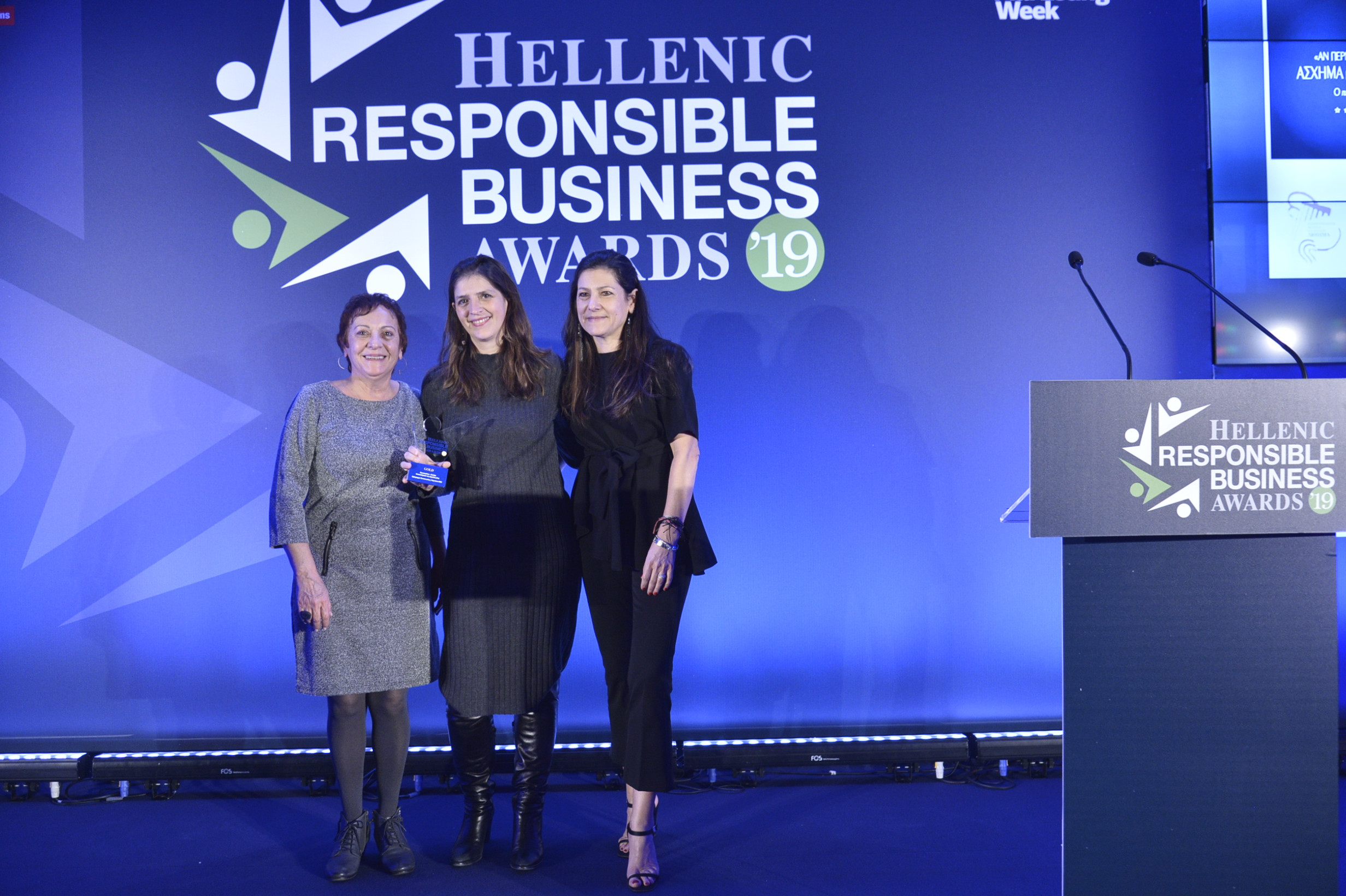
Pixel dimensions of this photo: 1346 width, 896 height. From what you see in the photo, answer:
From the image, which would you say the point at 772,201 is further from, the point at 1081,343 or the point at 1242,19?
the point at 1242,19

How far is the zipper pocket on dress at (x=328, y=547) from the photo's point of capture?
7.95ft

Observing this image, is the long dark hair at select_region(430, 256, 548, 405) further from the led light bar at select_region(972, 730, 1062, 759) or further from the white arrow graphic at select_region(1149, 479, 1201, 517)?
the led light bar at select_region(972, 730, 1062, 759)

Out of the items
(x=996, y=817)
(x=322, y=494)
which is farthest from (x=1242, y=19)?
(x=322, y=494)

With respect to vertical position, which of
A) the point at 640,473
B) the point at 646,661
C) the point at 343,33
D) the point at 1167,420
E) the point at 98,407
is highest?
the point at 343,33

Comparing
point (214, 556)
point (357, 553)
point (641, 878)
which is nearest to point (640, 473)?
point (357, 553)

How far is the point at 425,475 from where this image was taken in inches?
90.0

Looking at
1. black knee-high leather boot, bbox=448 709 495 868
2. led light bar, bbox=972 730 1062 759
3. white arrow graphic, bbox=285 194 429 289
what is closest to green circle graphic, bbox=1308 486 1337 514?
led light bar, bbox=972 730 1062 759

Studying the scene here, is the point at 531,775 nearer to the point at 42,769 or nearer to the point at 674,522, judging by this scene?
the point at 674,522

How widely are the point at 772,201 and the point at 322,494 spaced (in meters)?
2.01

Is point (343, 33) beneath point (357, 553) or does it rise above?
above

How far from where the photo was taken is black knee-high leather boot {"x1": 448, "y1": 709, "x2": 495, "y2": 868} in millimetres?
2529

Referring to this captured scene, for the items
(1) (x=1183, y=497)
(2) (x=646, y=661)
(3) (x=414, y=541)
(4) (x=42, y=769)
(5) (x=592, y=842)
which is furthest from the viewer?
(4) (x=42, y=769)

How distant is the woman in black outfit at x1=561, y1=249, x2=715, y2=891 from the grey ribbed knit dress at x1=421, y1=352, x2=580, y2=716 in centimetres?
11

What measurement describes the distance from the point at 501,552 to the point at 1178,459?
1631 mm
